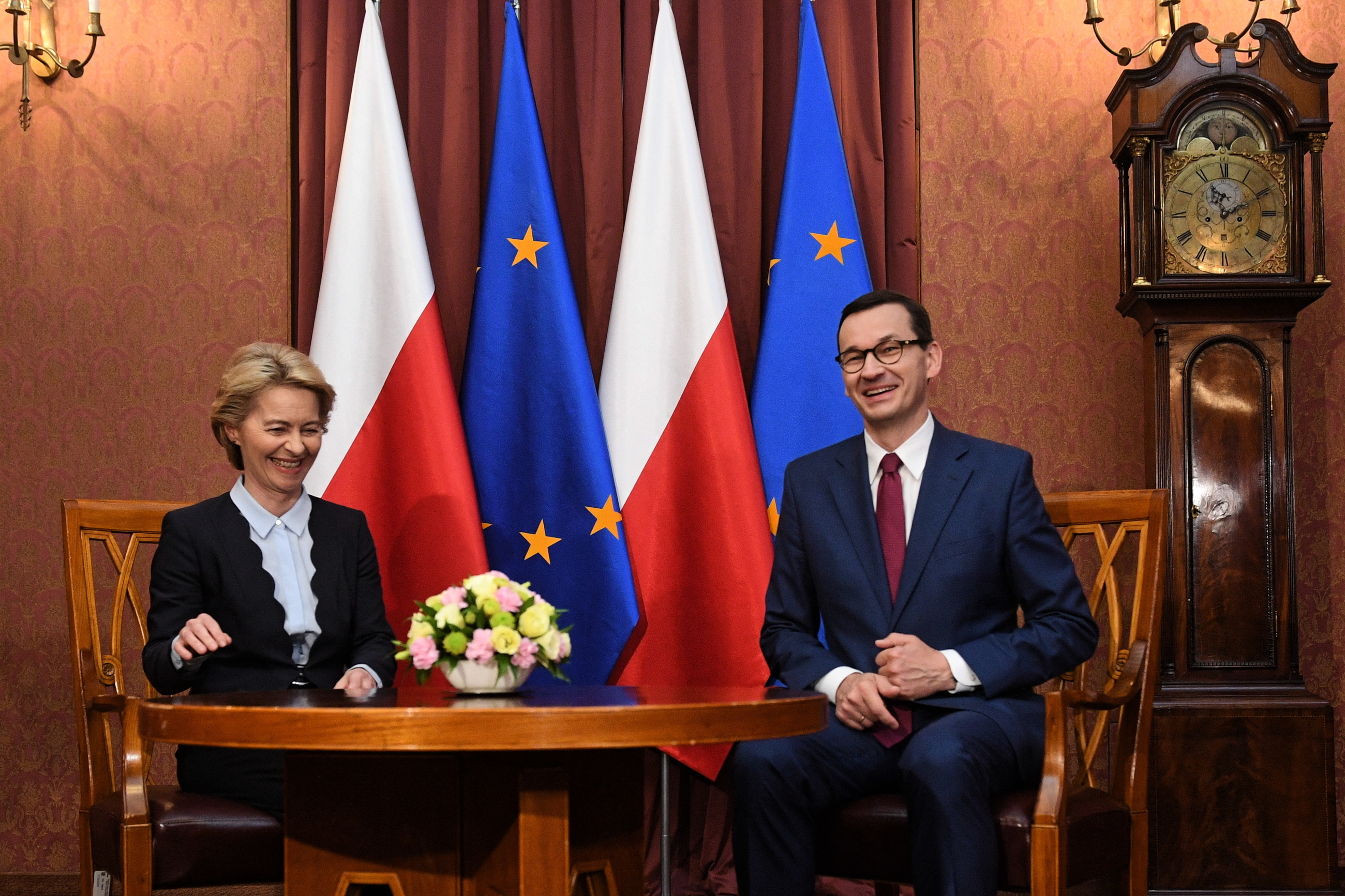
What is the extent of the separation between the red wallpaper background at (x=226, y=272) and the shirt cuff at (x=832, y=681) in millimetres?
1579

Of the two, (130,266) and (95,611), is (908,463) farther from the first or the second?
(130,266)

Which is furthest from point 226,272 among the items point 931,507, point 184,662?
point 931,507

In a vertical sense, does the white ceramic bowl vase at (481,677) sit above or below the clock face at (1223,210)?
below

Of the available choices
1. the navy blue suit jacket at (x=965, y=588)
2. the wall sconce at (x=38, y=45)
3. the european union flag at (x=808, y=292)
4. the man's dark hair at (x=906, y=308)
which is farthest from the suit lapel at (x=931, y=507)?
the wall sconce at (x=38, y=45)

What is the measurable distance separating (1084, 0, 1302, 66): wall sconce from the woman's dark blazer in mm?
2578

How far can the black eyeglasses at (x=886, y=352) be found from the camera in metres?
2.75

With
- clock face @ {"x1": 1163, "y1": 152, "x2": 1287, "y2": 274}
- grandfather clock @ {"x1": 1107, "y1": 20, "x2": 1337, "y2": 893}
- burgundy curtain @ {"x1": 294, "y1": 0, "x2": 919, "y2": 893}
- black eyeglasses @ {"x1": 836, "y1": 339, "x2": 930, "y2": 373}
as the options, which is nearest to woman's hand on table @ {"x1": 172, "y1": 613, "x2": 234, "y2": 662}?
black eyeglasses @ {"x1": 836, "y1": 339, "x2": 930, "y2": 373}

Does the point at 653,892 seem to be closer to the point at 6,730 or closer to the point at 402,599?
the point at 402,599

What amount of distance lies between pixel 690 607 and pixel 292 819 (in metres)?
1.64

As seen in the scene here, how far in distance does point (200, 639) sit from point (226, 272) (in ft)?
6.16

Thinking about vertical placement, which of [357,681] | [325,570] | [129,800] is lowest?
[129,800]

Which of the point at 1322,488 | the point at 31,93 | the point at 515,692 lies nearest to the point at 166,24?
the point at 31,93

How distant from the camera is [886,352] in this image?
2748 millimetres

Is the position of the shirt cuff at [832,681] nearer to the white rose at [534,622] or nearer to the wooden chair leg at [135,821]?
the white rose at [534,622]
